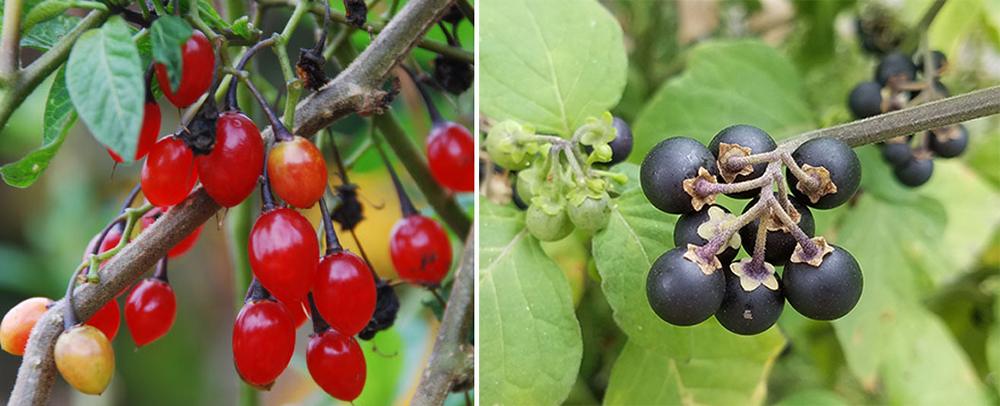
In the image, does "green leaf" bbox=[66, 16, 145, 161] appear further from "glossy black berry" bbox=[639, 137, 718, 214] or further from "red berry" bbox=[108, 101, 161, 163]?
"glossy black berry" bbox=[639, 137, 718, 214]

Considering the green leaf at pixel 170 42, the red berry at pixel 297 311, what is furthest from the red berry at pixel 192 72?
the red berry at pixel 297 311

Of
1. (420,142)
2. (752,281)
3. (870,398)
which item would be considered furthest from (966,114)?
(870,398)

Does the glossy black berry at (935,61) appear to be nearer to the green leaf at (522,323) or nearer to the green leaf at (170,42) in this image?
the green leaf at (522,323)

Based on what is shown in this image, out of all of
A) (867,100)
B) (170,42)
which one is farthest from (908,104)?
(170,42)

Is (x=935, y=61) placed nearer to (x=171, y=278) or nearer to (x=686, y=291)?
(x=686, y=291)

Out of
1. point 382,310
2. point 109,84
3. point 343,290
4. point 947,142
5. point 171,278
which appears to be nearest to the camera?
point 109,84

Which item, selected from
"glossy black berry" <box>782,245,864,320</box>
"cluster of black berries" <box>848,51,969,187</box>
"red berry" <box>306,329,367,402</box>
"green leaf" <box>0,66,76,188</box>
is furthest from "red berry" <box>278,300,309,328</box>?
"cluster of black berries" <box>848,51,969,187</box>
